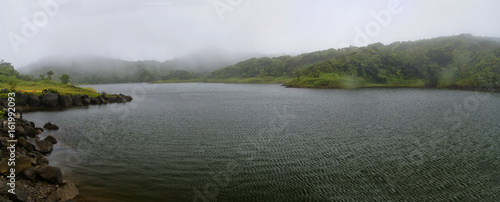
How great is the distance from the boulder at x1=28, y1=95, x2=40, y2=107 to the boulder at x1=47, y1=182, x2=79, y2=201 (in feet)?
180

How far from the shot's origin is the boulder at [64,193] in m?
13.2

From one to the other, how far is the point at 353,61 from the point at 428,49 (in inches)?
1677

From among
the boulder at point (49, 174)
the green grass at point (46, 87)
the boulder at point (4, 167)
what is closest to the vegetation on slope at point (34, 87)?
the green grass at point (46, 87)

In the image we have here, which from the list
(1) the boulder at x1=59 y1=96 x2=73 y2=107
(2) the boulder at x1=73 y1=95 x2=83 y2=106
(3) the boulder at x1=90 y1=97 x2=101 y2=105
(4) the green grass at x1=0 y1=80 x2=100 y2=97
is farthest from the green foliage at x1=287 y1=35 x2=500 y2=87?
(1) the boulder at x1=59 y1=96 x2=73 y2=107

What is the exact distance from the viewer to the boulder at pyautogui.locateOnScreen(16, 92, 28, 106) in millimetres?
53034

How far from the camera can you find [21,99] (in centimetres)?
5338

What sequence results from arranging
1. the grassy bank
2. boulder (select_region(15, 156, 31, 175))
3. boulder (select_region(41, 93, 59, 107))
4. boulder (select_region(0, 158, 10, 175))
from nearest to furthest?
boulder (select_region(0, 158, 10, 175)) < boulder (select_region(15, 156, 31, 175)) < boulder (select_region(41, 93, 59, 107)) < the grassy bank

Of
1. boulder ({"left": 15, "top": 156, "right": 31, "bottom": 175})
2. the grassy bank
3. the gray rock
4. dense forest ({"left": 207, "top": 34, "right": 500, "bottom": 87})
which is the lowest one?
the gray rock

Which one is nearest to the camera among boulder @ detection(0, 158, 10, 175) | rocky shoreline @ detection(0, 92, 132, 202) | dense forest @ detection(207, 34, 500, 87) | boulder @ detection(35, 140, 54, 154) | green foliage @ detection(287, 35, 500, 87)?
rocky shoreline @ detection(0, 92, 132, 202)

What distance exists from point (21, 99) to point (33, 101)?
2.07 metres

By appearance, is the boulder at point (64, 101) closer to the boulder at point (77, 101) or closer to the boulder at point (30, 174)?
the boulder at point (77, 101)

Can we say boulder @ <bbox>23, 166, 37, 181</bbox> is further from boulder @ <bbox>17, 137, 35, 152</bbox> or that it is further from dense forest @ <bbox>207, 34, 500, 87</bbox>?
dense forest @ <bbox>207, 34, 500, 87</bbox>

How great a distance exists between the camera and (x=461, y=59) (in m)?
120

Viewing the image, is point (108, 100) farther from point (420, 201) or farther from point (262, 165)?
point (420, 201)
